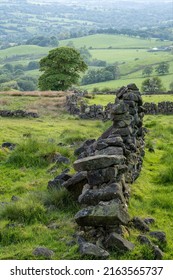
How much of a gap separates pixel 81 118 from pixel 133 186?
22.1m

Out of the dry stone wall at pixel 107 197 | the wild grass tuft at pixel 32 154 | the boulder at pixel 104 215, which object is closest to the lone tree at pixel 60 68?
the wild grass tuft at pixel 32 154

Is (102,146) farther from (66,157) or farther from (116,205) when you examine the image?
(66,157)

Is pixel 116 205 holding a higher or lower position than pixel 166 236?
higher

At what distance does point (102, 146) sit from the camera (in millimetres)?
13617

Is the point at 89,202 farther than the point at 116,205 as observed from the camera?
Yes

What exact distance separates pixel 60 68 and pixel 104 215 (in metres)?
51.8

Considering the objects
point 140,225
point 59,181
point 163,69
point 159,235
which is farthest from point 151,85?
point 159,235

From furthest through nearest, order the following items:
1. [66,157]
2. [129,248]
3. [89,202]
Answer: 1. [66,157]
2. [89,202]
3. [129,248]

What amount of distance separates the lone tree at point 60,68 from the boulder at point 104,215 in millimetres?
50023

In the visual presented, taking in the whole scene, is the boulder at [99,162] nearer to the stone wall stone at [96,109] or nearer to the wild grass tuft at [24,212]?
the wild grass tuft at [24,212]

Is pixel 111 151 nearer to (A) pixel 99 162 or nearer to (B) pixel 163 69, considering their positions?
(A) pixel 99 162

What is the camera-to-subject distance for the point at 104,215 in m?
10.1
